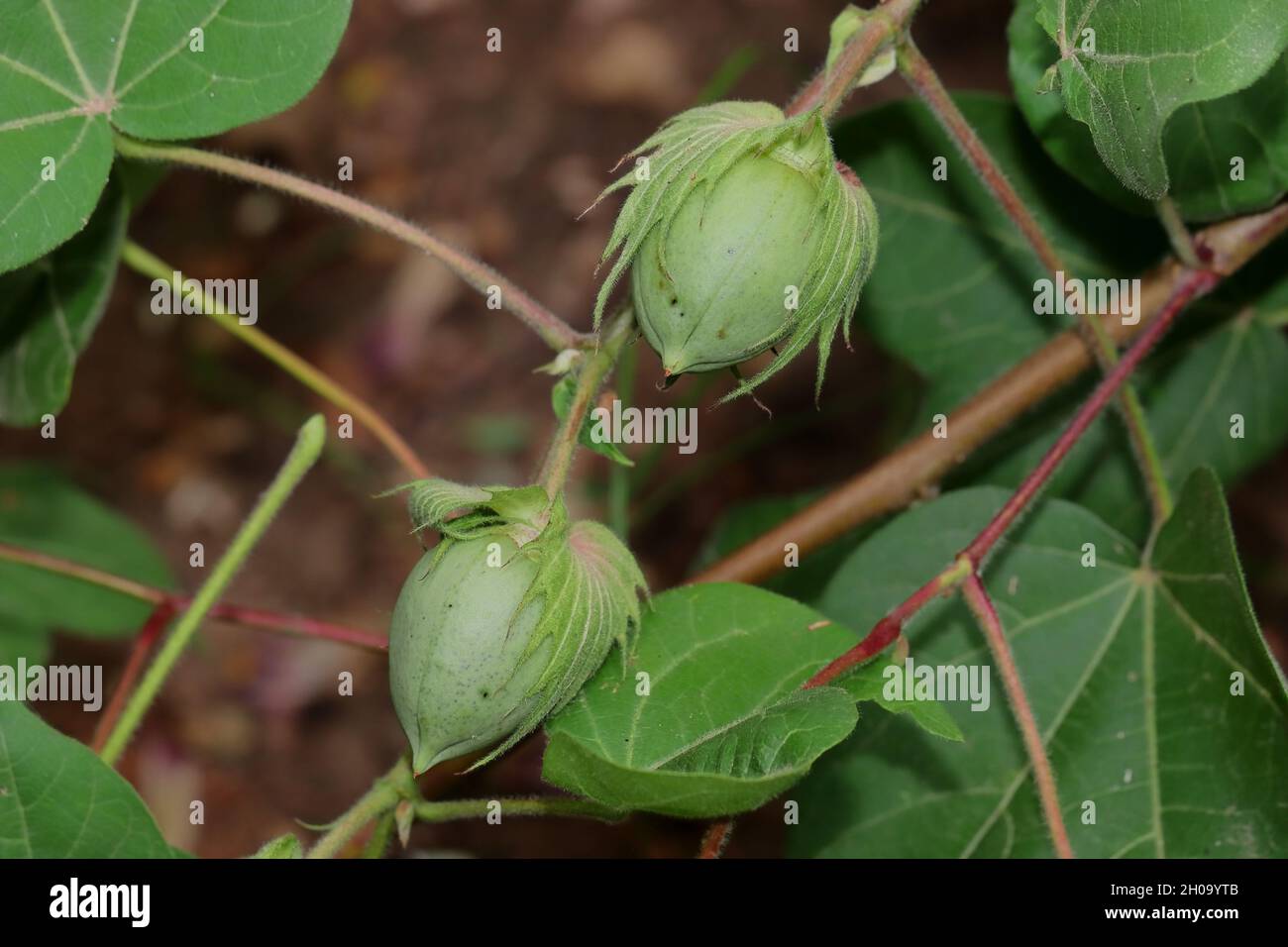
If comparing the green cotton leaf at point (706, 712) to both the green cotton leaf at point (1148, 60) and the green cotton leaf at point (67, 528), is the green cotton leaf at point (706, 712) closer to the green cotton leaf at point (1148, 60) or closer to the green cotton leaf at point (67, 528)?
the green cotton leaf at point (1148, 60)

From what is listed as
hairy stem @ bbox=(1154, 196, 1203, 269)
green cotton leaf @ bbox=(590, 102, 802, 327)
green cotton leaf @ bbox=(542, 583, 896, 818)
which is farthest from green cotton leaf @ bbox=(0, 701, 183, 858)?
hairy stem @ bbox=(1154, 196, 1203, 269)

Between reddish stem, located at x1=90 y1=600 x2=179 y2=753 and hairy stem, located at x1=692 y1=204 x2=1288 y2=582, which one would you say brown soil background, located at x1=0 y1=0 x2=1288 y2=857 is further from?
reddish stem, located at x1=90 y1=600 x2=179 y2=753

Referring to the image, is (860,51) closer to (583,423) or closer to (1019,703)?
(583,423)

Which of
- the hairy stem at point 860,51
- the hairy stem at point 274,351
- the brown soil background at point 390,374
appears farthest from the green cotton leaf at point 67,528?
the hairy stem at point 860,51

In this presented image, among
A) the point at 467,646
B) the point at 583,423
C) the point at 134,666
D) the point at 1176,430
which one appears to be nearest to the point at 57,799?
the point at 134,666
